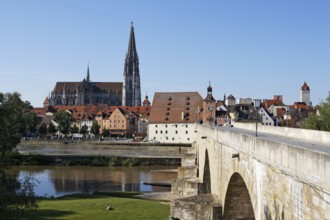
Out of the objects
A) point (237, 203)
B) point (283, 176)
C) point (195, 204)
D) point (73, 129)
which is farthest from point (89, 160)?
point (283, 176)

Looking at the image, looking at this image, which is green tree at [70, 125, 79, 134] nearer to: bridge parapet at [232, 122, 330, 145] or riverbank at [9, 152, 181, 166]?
riverbank at [9, 152, 181, 166]

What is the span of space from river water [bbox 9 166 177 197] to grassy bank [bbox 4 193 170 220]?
8955mm

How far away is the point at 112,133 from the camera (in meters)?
145

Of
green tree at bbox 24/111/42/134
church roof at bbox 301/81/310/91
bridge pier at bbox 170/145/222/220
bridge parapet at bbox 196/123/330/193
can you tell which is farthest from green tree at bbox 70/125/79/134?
bridge parapet at bbox 196/123/330/193

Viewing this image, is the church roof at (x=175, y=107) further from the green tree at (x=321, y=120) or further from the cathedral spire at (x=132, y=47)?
the cathedral spire at (x=132, y=47)

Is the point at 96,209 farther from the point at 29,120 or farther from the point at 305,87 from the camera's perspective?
the point at 305,87

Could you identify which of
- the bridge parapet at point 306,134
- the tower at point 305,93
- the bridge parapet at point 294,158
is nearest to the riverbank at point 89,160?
the bridge parapet at point 306,134

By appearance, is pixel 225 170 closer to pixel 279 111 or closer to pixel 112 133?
pixel 279 111

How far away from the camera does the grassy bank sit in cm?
3194

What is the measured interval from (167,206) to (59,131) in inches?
4134

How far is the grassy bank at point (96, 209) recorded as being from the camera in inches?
1257

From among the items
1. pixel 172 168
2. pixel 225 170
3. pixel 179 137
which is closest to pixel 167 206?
pixel 225 170

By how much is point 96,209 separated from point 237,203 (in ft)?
53.7

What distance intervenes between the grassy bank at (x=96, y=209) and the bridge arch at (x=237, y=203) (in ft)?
35.4
